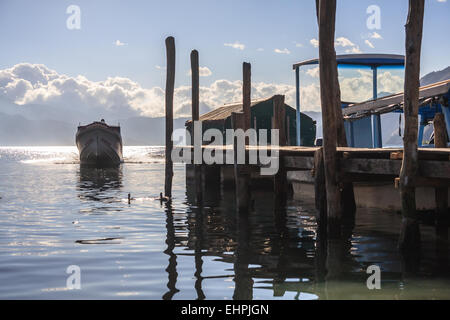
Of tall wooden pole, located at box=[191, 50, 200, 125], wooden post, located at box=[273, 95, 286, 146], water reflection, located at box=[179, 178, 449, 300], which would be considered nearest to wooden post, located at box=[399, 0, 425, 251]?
water reflection, located at box=[179, 178, 449, 300]

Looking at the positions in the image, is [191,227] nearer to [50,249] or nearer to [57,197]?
[50,249]

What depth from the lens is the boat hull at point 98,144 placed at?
5072cm

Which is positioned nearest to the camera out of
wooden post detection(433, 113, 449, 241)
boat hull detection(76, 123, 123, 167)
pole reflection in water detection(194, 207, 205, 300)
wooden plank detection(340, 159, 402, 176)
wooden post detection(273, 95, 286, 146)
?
pole reflection in water detection(194, 207, 205, 300)

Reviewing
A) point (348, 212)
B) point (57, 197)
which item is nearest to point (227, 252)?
point (348, 212)

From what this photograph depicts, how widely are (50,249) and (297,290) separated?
5.51m

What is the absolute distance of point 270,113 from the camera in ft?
105

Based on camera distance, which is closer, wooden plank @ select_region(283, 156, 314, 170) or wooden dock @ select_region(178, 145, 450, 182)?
wooden dock @ select_region(178, 145, 450, 182)

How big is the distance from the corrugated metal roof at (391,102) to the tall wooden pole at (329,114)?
4.27m

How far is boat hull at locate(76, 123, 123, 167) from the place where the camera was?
50.7 metres

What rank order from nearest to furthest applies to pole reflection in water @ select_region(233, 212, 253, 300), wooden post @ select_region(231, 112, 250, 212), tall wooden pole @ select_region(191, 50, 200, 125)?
pole reflection in water @ select_region(233, 212, 253, 300) < wooden post @ select_region(231, 112, 250, 212) < tall wooden pole @ select_region(191, 50, 200, 125)

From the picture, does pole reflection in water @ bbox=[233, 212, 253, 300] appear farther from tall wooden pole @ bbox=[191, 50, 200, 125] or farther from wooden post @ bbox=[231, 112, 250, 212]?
tall wooden pole @ bbox=[191, 50, 200, 125]
